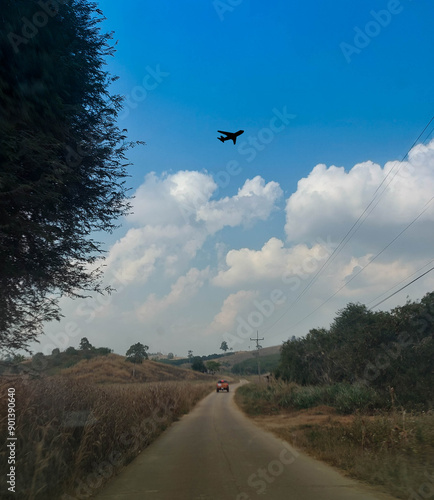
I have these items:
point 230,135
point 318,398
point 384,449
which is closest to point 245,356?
point 318,398

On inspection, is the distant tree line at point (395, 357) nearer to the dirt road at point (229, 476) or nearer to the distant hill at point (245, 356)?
the dirt road at point (229, 476)

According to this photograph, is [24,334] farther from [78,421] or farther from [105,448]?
[105,448]

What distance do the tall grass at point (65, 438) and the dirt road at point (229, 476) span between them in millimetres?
509

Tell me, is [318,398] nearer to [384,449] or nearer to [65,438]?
[384,449]

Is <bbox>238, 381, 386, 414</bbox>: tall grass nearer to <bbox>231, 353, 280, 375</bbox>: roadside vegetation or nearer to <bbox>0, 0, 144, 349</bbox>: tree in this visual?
<bbox>0, 0, 144, 349</bbox>: tree

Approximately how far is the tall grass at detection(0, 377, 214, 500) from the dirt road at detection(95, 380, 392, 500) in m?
0.51

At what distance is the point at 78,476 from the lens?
7.04 m

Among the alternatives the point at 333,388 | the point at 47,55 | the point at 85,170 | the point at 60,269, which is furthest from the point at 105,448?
the point at 333,388

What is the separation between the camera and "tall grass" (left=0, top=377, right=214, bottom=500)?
5766 mm

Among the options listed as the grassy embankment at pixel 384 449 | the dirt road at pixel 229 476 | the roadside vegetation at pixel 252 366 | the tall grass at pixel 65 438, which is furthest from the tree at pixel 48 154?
the roadside vegetation at pixel 252 366

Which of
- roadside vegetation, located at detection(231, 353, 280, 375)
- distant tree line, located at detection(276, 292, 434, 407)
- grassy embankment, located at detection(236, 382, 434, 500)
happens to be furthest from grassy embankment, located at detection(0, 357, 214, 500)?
roadside vegetation, located at detection(231, 353, 280, 375)

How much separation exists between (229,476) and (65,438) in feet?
10.8

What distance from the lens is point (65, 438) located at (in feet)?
22.6

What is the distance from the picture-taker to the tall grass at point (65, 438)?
5.77m
